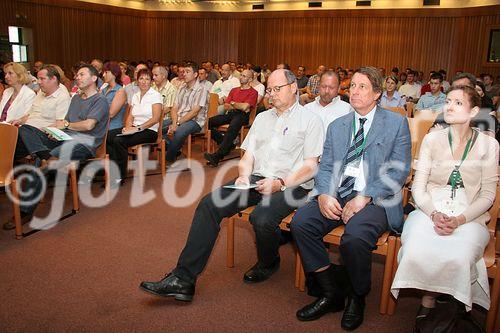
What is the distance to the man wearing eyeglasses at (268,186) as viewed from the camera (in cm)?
283

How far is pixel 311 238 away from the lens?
105 inches

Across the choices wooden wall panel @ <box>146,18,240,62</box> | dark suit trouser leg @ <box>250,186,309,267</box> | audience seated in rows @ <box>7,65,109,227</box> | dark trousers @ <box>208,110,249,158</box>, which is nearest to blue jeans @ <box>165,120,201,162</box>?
dark trousers @ <box>208,110,249,158</box>

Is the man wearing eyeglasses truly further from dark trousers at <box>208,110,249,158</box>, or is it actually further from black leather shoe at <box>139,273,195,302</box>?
dark trousers at <box>208,110,249,158</box>

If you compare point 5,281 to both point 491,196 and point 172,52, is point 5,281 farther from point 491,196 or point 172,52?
point 172,52

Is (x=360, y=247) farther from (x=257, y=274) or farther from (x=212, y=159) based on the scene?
(x=212, y=159)

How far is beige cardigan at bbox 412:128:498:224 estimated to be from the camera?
8.32 feet

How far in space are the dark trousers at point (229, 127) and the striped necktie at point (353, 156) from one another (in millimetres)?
3811

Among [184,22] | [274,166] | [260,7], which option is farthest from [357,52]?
[274,166]

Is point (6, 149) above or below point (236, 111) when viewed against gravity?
below

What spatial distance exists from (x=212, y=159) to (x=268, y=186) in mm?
3498

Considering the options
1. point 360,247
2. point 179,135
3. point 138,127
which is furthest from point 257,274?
point 179,135

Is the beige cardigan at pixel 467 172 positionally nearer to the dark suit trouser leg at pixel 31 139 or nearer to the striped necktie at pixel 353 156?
the striped necktie at pixel 353 156

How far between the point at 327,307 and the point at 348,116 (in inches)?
48.1

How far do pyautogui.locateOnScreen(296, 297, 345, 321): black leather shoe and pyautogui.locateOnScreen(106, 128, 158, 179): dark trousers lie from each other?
3.34 metres
